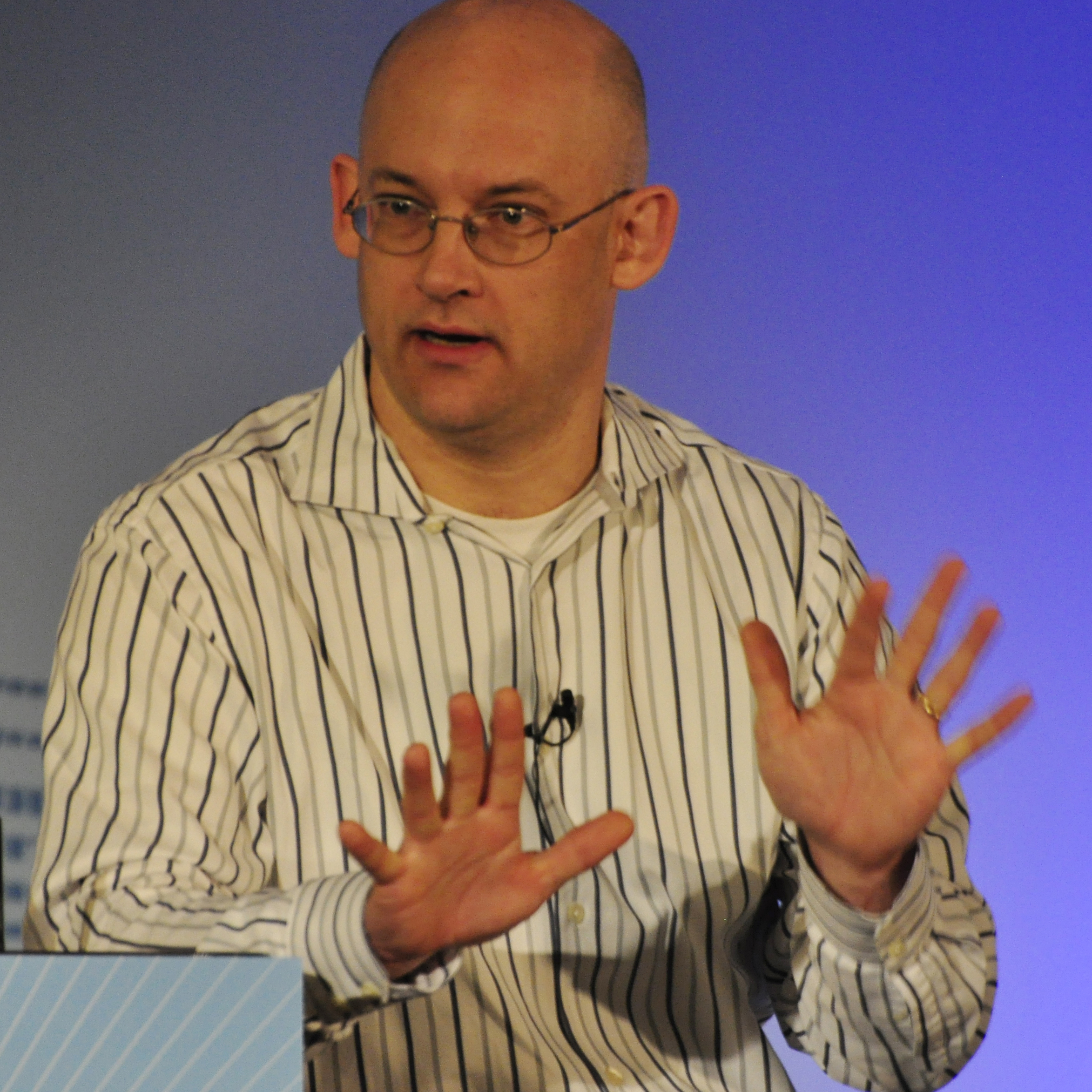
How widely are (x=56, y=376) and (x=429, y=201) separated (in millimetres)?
823

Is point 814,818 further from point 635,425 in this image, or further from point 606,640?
point 635,425

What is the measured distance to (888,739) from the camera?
1.33 m

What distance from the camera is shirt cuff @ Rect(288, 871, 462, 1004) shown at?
1.23 m

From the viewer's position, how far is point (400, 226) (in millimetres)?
1596

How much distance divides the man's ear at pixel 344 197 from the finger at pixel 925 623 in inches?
29.6

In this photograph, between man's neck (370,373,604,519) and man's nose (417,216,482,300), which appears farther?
man's neck (370,373,604,519)

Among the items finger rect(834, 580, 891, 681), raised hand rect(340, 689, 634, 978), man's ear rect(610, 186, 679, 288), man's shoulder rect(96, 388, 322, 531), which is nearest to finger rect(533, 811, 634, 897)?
raised hand rect(340, 689, 634, 978)

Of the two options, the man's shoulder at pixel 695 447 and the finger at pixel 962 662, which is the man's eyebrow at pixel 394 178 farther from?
the finger at pixel 962 662

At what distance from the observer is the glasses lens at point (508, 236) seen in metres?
1.59

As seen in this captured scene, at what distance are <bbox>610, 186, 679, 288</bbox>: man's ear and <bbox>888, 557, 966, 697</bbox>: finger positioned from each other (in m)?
0.62

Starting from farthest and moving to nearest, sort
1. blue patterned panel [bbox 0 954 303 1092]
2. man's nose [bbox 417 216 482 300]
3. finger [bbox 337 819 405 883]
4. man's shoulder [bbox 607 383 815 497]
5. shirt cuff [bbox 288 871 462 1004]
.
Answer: man's shoulder [bbox 607 383 815 497] → man's nose [bbox 417 216 482 300] → shirt cuff [bbox 288 871 462 1004] → finger [bbox 337 819 405 883] → blue patterned panel [bbox 0 954 303 1092]

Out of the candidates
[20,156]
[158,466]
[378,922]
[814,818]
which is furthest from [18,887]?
[814,818]

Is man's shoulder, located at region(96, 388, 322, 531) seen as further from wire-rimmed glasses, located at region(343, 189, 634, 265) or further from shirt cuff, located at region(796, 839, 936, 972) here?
shirt cuff, located at region(796, 839, 936, 972)

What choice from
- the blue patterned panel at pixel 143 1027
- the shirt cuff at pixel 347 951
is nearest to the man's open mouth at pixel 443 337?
the shirt cuff at pixel 347 951
